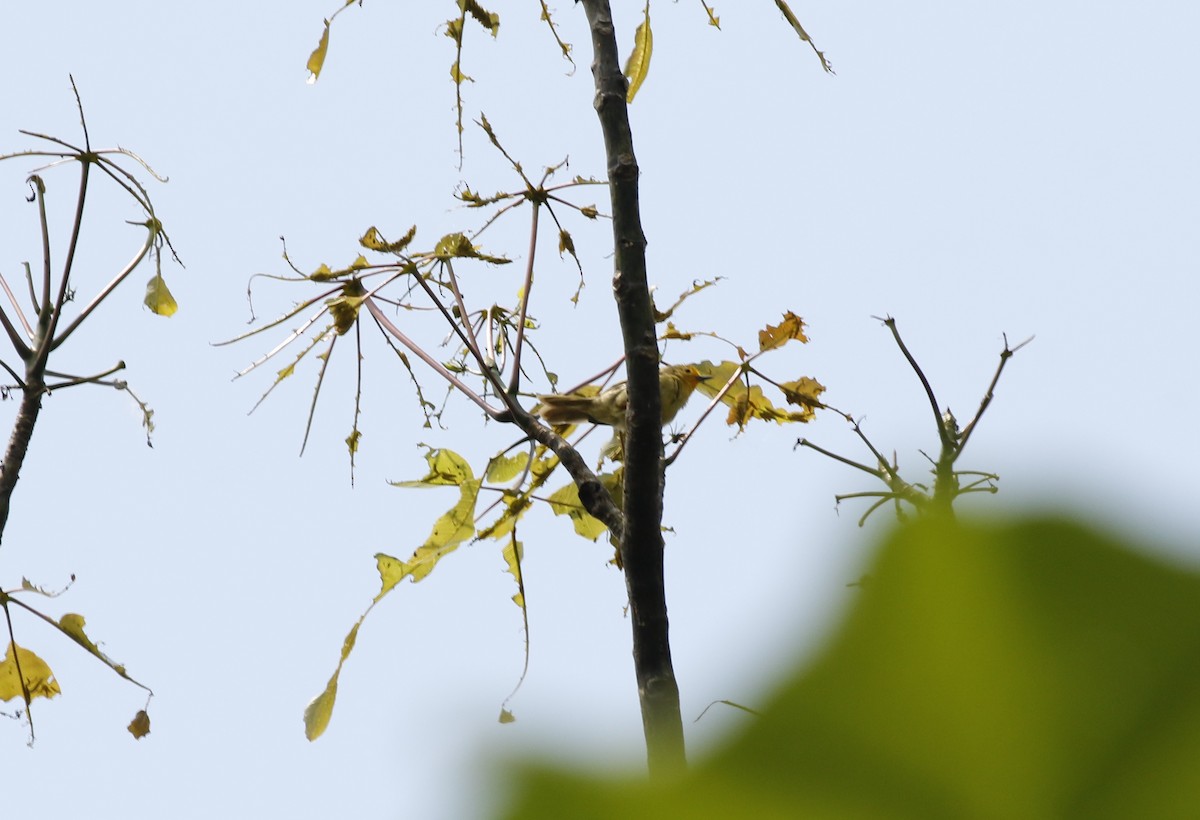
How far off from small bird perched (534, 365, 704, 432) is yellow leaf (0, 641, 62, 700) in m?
0.90

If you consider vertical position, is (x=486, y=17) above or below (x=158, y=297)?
above

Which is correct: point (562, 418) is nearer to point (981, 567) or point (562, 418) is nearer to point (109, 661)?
point (109, 661)

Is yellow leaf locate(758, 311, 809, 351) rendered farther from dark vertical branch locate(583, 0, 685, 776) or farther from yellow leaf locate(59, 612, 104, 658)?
yellow leaf locate(59, 612, 104, 658)

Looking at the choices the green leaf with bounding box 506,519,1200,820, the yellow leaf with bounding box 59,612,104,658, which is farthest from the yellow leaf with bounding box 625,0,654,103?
the green leaf with bounding box 506,519,1200,820

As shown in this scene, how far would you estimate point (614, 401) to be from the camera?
167 cm

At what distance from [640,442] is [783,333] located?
→ 1.52 ft

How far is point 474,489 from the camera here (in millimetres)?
1617

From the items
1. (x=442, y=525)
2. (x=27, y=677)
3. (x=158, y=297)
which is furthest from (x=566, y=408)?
(x=27, y=677)

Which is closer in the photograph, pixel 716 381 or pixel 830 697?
pixel 830 697

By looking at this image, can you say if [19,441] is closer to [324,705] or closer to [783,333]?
[324,705]

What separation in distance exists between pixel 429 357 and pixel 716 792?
1.37 m

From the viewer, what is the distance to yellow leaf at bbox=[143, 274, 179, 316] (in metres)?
1.91

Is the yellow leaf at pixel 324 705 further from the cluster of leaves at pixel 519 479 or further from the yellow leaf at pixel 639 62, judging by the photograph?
the yellow leaf at pixel 639 62

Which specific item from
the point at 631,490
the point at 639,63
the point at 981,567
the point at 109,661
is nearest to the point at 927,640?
the point at 981,567
